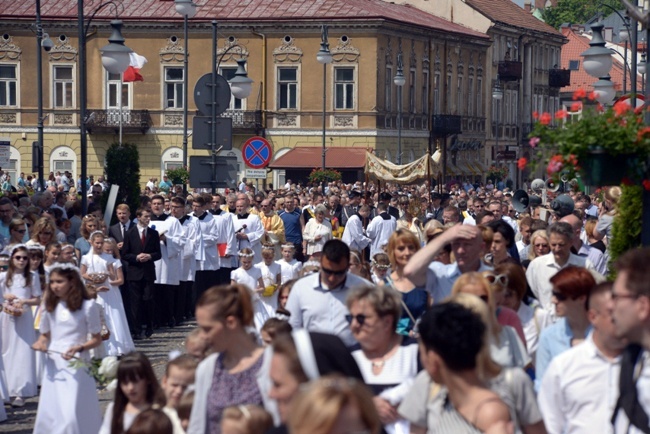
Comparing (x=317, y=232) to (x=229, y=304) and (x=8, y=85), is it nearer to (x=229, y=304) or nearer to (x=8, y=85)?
(x=229, y=304)

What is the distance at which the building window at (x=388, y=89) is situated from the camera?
210ft

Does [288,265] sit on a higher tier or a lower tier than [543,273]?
lower

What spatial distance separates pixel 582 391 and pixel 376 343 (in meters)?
1.13

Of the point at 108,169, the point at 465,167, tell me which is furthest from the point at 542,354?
the point at 465,167

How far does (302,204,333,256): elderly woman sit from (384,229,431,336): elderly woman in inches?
534

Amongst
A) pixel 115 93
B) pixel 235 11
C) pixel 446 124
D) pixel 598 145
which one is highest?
pixel 235 11

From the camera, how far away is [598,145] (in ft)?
29.7

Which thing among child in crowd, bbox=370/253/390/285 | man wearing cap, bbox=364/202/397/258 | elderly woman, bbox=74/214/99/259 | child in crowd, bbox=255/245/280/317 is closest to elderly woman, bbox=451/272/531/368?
child in crowd, bbox=370/253/390/285

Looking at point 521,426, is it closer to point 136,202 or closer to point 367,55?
point 136,202

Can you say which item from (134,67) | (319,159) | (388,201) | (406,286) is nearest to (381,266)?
(406,286)

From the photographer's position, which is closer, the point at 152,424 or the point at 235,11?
the point at 152,424

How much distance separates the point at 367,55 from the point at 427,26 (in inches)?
248

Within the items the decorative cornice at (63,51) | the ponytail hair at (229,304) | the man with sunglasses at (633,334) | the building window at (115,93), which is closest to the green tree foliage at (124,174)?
the ponytail hair at (229,304)

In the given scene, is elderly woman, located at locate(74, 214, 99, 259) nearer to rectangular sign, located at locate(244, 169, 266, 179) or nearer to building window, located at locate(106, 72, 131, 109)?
rectangular sign, located at locate(244, 169, 266, 179)
